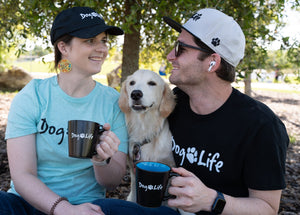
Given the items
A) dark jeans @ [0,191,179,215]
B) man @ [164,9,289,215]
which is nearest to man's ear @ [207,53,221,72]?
man @ [164,9,289,215]

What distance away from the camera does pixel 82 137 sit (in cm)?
135

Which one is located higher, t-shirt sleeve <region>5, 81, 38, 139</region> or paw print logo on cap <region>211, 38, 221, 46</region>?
paw print logo on cap <region>211, 38, 221, 46</region>

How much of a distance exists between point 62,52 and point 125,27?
34.0 inches

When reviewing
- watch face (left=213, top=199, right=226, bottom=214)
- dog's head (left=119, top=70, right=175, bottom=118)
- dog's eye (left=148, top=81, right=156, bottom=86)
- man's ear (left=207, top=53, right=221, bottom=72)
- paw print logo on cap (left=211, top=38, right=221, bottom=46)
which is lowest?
watch face (left=213, top=199, right=226, bottom=214)

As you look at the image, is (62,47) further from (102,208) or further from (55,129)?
(102,208)

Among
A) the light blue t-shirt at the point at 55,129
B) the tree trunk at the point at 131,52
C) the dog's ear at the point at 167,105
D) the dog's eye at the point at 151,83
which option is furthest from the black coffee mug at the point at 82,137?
the tree trunk at the point at 131,52

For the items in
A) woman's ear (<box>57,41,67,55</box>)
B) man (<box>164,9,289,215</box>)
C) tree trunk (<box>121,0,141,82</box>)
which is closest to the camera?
man (<box>164,9,289,215</box>)

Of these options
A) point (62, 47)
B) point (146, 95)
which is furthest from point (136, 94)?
point (62, 47)

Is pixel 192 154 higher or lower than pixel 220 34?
lower

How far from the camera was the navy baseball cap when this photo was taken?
1852 millimetres

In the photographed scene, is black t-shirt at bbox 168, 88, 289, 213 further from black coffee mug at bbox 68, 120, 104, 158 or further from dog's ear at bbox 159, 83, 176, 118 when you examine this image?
black coffee mug at bbox 68, 120, 104, 158

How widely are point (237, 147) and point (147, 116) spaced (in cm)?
113

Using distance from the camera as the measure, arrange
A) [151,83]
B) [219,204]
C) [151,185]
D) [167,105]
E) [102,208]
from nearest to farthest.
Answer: [151,185] < [219,204] < [102,208] < [167,105] < [151,83]

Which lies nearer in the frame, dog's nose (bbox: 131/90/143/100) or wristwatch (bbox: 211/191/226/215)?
wristwatch (bbox: 211/191/226/215)
